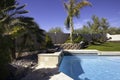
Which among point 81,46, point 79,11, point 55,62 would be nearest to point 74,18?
point 79,11

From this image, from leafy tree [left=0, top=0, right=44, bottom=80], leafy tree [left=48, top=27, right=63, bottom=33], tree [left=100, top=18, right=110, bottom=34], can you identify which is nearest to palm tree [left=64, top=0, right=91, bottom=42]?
leafy tree [left=0, top=0, right=44, bottom=80]

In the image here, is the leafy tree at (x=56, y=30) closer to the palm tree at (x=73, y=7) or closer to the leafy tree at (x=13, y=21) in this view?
the palm tree at (x=73, y=7)

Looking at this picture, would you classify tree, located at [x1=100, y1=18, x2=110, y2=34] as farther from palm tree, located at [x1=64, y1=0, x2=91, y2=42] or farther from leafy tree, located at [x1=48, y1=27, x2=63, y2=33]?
palm tree, located at [x1=64, y1=0, x2=91, y2=42]

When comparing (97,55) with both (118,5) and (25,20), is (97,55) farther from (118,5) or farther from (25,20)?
(118,5)

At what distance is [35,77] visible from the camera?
7523mm

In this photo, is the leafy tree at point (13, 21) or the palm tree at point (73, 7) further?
the palm tree at point (73, 7)

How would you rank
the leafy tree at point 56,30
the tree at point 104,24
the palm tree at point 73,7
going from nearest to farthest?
the palm tree at point 73,7 → the leafy tree at point 56,30 → the tree at point 104,24

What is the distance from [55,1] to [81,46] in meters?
8.58

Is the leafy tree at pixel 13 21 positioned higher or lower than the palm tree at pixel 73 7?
lower

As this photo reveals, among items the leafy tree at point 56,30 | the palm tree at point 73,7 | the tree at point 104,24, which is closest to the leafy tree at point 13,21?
the palm tree at point 73,7

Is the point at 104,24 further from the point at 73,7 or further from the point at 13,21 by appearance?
the point at 13,21

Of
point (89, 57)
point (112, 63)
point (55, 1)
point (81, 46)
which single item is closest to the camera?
point (112, 63)

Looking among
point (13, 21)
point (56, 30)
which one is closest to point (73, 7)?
point (13, 21)

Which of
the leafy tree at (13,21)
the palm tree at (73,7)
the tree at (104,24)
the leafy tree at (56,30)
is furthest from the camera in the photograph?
the tree at (104,24)
